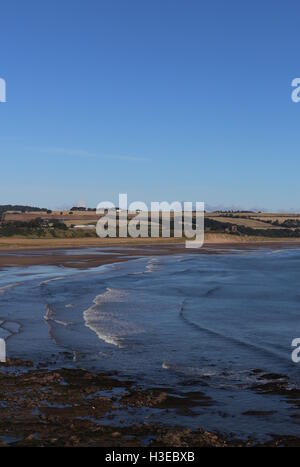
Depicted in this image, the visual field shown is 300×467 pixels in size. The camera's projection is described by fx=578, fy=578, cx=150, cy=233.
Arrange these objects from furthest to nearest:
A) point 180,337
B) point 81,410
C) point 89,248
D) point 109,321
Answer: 1. point 89,248
2. point 109,321
3. point 180,337
4. point 81,410

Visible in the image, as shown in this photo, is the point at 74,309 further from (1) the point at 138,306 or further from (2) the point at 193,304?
(2) the point at 193,304

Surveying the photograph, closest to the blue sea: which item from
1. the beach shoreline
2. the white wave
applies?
the white wave

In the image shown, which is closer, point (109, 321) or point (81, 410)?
point (81, 410)

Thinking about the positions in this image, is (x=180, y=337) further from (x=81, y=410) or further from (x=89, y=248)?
(x=89, y=248)

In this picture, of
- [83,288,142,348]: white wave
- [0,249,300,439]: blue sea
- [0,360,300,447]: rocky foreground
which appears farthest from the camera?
[83,288,142,348]: white wave

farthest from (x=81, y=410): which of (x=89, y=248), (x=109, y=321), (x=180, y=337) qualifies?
(x=89, y=248)

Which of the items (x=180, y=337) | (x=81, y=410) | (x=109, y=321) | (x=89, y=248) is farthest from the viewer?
(x=89, y=248)

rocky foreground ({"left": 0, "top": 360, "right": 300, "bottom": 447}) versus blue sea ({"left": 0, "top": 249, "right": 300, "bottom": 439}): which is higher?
rocky foreground ({"left": 0, "top": 360, "right": 300, "bottom": 447})

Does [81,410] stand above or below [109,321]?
above

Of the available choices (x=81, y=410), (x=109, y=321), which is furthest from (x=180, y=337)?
(x=81, y=410)

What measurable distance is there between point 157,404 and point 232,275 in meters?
25.9

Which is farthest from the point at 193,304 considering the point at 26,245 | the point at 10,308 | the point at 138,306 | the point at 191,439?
the point at 26,245

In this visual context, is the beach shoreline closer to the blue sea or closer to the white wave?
the blue sea

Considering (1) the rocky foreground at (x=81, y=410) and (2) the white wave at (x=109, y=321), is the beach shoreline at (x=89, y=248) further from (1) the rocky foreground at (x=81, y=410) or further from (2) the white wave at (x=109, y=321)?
(1) the rocky foreground at (x=81, y=410)
